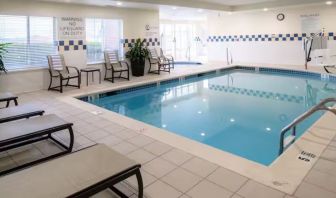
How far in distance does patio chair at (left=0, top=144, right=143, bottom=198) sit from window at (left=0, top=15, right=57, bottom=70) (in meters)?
4.89

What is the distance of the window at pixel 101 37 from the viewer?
7348 millimetres

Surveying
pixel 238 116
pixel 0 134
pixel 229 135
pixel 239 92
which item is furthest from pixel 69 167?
pixel 239 92

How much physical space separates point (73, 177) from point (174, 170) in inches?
40.0

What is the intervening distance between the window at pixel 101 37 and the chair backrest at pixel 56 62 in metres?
1.03

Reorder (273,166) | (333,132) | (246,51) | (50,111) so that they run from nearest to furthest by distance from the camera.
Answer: (273,166) < (333,132) < (50,111) < (246,51)

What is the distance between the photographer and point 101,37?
764 cm

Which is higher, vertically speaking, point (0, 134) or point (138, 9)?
point (138, 9)

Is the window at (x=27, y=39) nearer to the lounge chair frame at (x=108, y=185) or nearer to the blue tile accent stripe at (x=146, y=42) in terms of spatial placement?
the blue tile accent stripe at (x=146, y=42)

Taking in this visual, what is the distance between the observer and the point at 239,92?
6758 mm

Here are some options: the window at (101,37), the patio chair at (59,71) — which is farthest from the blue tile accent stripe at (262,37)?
the patio chair at (59,71)

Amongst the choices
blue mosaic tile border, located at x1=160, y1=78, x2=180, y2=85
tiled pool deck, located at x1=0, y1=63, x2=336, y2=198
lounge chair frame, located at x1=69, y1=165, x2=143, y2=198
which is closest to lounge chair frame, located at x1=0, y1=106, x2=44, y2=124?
tiled pool deck, located at x1=0, y1=63, x2=336, y2=198

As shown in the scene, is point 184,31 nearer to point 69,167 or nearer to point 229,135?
point 229,135

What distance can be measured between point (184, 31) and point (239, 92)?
8535 mm

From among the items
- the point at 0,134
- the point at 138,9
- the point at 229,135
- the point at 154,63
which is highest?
the point at 138,9
